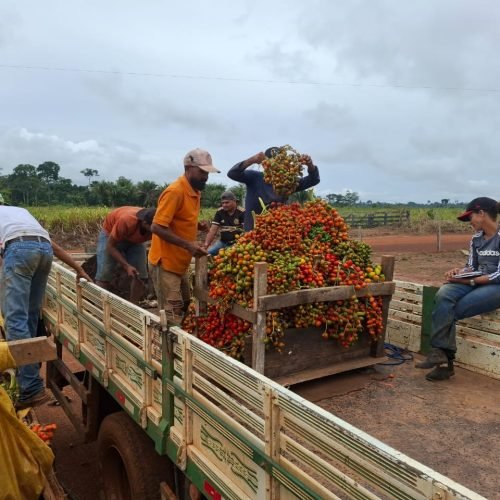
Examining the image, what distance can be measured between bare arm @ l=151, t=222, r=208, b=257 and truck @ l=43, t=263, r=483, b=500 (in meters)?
0.68

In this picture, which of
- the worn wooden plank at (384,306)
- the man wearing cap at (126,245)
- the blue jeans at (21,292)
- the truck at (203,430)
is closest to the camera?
the truck at (203,430)

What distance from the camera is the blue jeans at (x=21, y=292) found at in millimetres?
3891

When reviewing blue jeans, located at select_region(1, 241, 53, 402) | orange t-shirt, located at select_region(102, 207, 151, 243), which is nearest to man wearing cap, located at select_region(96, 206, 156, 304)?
orange t-shirt, located at select_region(102, 207, 151, 243)

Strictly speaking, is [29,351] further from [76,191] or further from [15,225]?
[76,191]

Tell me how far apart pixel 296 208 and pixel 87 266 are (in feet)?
11.5

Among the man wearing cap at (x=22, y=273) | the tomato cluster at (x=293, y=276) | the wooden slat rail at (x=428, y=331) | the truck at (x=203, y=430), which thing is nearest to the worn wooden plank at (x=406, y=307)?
the wooden slat rail at (x=428, y=331)

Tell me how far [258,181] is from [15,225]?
7.49 ft

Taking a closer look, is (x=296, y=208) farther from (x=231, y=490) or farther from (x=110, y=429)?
(x=231, y=490)

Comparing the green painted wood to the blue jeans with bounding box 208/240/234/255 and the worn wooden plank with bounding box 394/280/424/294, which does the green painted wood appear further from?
the blue jeans with bounding box 208/240/234/255

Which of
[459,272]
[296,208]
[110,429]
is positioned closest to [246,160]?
[296,208]

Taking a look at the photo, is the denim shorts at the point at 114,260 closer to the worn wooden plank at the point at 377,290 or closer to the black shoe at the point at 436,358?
the worn wooden plank at the point at 377,290

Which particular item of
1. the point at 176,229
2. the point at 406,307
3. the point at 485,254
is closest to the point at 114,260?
the point at 176,229

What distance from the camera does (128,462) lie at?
9.37 ft

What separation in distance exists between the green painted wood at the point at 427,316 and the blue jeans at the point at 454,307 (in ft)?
0.82
